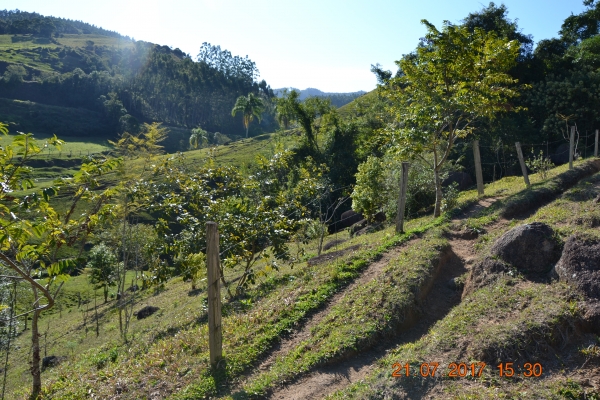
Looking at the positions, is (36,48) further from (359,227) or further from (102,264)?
(359,227)

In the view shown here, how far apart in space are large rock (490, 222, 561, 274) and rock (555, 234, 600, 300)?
0.35m

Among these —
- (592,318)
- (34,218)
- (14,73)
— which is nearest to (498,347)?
(592,318)

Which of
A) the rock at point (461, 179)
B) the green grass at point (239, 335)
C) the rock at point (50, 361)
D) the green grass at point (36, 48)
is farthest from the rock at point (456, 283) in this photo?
the green grass at point (36, 48)

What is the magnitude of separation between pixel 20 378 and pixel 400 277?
1580 cm

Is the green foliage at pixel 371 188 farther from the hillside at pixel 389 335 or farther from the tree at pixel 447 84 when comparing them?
the hillside at pixel 389 335

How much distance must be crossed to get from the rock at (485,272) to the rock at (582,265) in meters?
0.89

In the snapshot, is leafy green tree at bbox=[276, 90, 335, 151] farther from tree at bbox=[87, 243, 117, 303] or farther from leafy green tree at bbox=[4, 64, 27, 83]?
leafy green tree at bbox=[4, 64, 27, 83]

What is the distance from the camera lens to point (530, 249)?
745cm

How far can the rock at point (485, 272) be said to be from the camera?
7.46m

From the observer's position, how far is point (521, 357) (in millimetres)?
5586

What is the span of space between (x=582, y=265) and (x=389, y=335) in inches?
130

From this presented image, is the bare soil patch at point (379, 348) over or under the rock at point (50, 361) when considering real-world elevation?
over

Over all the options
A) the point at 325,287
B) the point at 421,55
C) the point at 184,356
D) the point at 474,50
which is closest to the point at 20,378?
the point at 184,356
